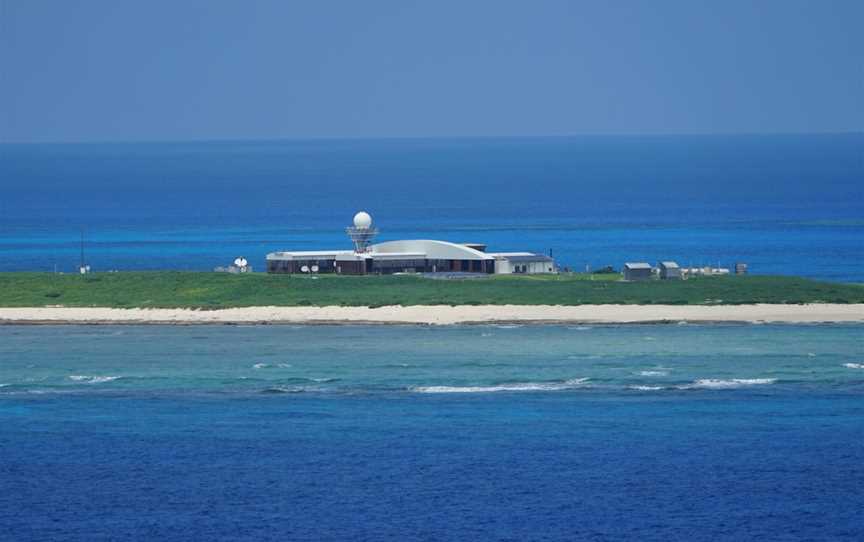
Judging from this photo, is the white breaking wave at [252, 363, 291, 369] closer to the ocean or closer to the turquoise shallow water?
the turquoise shallow water

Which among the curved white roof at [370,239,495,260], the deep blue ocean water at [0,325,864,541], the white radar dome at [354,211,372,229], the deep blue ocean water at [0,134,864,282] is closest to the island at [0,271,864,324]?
the deep blue ocean water at [0,325,864,541]

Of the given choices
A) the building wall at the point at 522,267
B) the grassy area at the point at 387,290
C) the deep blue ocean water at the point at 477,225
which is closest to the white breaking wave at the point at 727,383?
the grassy area at the point at 387,290

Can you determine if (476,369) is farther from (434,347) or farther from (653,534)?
(653,534)

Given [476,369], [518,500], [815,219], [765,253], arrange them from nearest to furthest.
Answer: [518,500] < [476,369] < [765,253] < [815,219]

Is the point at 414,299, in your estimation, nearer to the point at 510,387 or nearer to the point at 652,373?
the point at 652,373

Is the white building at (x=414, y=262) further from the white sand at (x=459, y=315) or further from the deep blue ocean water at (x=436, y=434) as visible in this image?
the deep blue ocean water at (x=436, y=434)

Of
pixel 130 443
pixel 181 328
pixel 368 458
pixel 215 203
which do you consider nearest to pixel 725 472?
pixel 368 458
